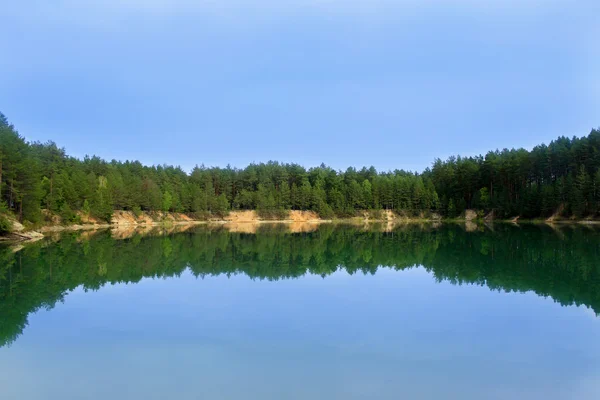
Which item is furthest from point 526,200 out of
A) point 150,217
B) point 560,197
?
point 150,217

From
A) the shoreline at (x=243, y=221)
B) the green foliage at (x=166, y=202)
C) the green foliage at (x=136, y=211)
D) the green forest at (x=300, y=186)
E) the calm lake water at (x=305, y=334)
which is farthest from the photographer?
the green foliage at (x=166, y=202)

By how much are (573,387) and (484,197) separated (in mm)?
73189

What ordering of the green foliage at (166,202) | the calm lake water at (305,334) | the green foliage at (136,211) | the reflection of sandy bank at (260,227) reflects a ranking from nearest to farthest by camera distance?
the calm lake water at (305,334)
the reflection of sandy bank at (260,227)
the green foliage at (136,211)
the green foliage at (166,202)

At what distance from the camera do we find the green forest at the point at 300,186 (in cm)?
5128

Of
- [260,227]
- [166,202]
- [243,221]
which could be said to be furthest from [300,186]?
[166,202]

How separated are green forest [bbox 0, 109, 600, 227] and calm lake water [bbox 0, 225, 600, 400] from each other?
28050 millimetres

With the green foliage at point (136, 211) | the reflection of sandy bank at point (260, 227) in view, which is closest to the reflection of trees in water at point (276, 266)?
the reflection of sandy bank at point (260, 227)

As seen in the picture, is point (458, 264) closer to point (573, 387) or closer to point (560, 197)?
point (573, 387)

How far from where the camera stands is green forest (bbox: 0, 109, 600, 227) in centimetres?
5128

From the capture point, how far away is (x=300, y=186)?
95.7 meters

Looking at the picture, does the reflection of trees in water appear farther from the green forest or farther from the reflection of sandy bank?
the reflection of sandy bank

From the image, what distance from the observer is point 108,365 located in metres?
8.49

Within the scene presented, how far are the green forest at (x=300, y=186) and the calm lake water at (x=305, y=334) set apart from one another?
28050 mm

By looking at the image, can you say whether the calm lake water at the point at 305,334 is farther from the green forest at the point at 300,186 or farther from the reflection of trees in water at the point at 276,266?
the green forest at the point at 300,186
